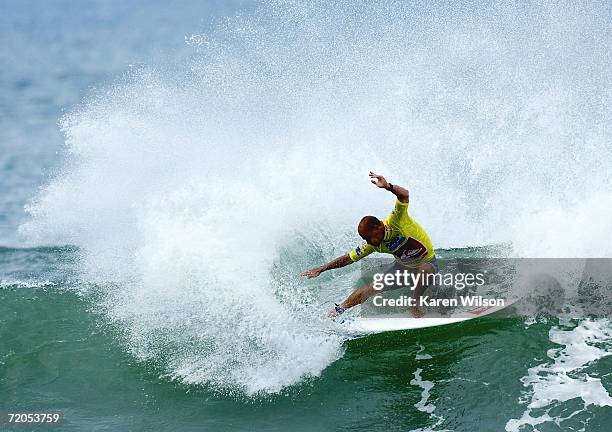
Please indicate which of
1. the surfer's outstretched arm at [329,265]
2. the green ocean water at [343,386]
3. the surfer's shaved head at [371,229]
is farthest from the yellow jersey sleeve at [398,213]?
the green ocean water at [343,386]

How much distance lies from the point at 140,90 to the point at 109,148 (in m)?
3.15

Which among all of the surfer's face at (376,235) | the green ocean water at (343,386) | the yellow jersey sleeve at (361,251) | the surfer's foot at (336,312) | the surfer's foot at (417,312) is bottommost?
the green ocean water at (343,386)

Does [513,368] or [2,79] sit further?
[2,79]

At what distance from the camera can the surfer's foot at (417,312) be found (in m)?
8.61

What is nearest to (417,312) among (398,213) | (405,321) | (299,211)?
(405,321)

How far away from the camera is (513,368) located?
7.77 meters

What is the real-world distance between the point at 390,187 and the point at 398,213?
1.63 ft

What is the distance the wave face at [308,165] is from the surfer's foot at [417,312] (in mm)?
1037

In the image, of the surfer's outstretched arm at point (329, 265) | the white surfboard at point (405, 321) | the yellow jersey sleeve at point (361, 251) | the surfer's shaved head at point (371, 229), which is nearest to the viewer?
the surfer's shaved head at point (371, 229)

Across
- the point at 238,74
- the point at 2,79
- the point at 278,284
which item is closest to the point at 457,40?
the point at 238,74

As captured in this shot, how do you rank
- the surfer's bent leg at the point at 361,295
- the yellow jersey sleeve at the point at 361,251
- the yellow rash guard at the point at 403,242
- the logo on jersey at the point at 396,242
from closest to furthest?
the yellow rash guard at the point at 403,242 → the logo on jersey at the point at 396,242 → the yellow jersey sleeve at the point at 361,251 → the surfer's bent leg at the point at 361,295

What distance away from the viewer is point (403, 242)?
7.87m

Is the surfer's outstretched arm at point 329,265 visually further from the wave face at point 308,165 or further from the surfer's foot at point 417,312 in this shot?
the surfer's foot at point 417,312

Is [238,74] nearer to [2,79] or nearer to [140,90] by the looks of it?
[140,90]
